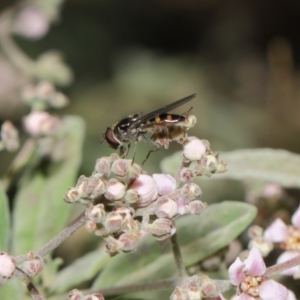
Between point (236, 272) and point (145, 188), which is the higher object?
point (145, 188)

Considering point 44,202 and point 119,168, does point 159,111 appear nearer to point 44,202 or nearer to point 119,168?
point 119,168

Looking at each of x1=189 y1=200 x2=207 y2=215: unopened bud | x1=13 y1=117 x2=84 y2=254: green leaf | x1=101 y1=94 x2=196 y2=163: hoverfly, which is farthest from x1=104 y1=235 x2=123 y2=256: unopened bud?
x1=13 y1=117 x2=84 y2=254: green leaf

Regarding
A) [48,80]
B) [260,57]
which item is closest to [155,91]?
[260,57]

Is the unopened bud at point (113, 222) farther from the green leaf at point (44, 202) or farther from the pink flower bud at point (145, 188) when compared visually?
the green leaf at point (44, 202)

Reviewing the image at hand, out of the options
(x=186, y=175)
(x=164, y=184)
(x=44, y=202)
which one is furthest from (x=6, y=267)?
(x=44, y=202)

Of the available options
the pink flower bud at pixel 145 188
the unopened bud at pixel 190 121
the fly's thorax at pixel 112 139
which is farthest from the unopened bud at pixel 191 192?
the fly's thorax at pixel 112 139

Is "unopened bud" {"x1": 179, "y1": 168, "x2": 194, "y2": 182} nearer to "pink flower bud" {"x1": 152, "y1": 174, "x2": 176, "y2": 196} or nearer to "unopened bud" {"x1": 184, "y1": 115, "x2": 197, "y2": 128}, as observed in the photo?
"pink flower bud" {"x1": 152, "y1": 174, "x2": 176, "y2": 196}
